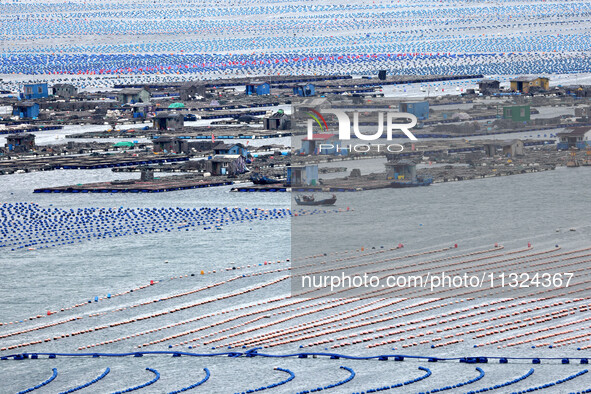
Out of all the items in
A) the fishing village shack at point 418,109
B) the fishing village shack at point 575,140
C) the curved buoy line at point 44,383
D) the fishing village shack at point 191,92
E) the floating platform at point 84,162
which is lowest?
the curved buoy line at point 44,383

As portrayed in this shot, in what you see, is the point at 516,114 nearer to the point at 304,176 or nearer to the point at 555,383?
the point at 304,176

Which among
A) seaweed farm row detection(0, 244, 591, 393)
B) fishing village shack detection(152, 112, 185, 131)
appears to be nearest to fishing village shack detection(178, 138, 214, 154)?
fishing village shack detection(152, 112, 185, 131)

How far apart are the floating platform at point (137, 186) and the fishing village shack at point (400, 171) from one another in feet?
26.0

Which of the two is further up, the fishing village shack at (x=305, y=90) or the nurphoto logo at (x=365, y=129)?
the fishing village shack at (x=305, y=90)

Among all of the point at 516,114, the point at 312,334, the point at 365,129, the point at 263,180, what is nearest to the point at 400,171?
the point at 263,180

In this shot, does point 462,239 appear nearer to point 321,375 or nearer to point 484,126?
point 321,375

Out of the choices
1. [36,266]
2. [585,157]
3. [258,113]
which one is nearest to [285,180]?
[585,157]

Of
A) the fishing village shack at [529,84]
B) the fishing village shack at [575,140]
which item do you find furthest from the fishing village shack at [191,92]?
the fishing village shack at [575,140]

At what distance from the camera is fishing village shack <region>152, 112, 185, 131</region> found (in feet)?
300

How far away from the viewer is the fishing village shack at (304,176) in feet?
211

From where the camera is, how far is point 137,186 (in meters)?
65.9

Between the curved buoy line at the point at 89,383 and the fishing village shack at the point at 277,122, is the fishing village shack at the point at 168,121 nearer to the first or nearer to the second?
the fishing village shack at the point at 277,122

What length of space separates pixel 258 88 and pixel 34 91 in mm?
18393

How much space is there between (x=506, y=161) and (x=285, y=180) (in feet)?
37.1
